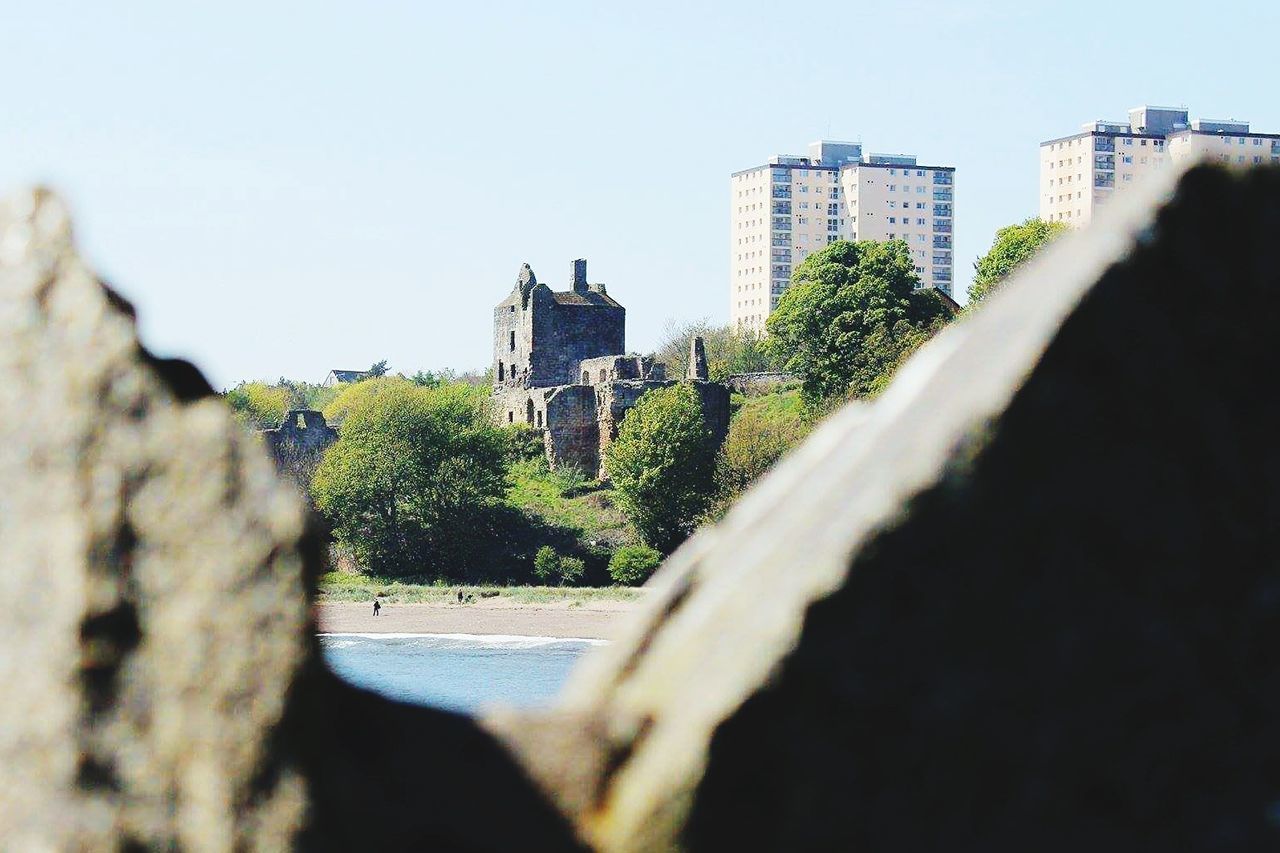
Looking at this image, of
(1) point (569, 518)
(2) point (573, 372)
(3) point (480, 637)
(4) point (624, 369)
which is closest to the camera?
(3) point (480, 637)

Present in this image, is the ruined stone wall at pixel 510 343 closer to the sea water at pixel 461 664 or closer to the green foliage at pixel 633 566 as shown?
the green foliage at pixel 633 566

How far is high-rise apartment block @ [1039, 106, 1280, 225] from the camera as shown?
6043 inches

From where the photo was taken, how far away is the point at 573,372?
78688 millimetres

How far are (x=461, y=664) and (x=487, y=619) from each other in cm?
1044

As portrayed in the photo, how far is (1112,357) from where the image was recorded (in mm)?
2178

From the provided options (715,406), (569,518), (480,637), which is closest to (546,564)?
(569,518)

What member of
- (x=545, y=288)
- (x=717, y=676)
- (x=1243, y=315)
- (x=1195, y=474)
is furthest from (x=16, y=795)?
(x=545, y=288)

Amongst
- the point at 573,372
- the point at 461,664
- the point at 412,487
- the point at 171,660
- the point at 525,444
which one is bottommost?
the point at 461,664

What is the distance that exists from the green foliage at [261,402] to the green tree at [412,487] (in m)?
14.5

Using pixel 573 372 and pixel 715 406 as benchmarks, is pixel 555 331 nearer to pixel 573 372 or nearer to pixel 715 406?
pixel 573 372

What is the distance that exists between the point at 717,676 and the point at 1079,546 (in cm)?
49

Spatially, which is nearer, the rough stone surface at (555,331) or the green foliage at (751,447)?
the green foliage at (751,447)

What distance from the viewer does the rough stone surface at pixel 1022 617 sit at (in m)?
2.10

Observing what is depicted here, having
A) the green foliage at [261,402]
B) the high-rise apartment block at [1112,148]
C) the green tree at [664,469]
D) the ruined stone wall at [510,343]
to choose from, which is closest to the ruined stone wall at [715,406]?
the green tree at [664,469]
